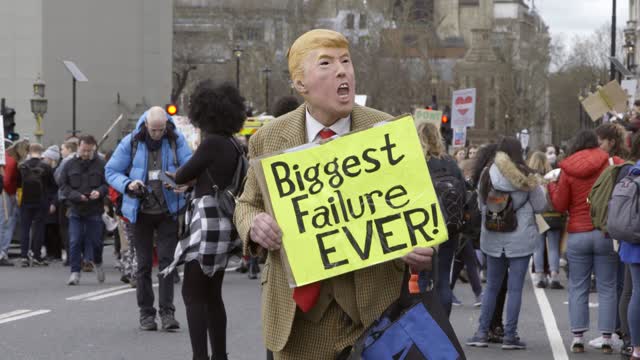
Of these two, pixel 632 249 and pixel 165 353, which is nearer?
pixel 632 249

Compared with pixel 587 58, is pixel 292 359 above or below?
below

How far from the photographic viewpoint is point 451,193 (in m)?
7.35

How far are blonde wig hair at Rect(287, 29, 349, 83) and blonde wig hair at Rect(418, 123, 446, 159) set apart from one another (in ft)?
20.1

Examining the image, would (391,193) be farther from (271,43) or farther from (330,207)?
(271,43)

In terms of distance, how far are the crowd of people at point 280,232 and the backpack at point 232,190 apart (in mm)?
17

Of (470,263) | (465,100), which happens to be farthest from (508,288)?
(465,100)

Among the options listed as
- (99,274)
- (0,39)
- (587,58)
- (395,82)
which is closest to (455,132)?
A: (99,274)

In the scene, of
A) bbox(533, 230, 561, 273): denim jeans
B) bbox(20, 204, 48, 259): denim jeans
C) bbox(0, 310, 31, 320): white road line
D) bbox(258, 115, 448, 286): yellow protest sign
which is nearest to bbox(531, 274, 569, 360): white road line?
bbox(533, 230, 561, 273): denim jeans

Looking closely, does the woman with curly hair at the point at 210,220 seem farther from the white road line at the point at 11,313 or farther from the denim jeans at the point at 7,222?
the denim jeans at the point at 7,222

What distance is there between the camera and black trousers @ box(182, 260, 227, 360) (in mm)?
9047

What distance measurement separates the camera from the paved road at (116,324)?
35.7 ft

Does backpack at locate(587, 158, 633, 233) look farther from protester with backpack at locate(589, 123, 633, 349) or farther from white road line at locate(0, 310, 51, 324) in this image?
→ white road line at locate(0, 310, 51, 324)

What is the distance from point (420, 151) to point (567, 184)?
23.4 feet

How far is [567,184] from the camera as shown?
39.3 feet
